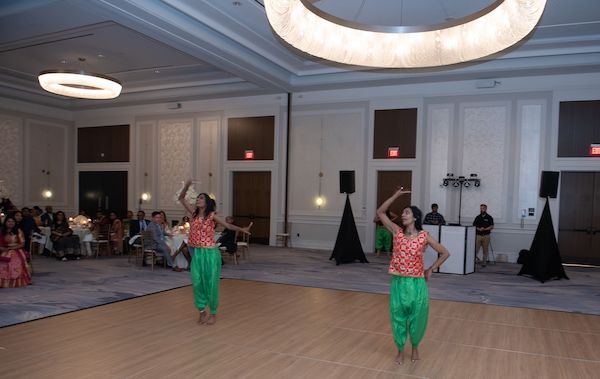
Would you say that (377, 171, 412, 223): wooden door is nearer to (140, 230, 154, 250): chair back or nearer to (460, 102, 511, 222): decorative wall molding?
(460, 102, 511, 222): decorative wall molding

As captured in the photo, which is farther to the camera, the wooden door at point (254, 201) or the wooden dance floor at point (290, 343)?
the wooden door at point (254, 201)

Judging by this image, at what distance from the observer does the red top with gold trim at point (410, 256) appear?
423cm

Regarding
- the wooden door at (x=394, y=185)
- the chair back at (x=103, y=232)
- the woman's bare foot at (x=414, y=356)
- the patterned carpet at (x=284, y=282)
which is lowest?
the patterned carpet at (x=284, y=282)

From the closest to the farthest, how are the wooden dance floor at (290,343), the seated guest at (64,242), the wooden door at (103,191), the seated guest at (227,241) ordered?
1. the wooden dance floor at (290,343)
2. the seated guest at (227,241)
3. the seated guest at (64,242)
4. the wooden door at (103,191)

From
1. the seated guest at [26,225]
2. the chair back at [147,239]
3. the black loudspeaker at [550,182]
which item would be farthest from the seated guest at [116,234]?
the black loudspeaker at [550,182]

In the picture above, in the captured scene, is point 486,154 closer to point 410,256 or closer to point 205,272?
point 410,256

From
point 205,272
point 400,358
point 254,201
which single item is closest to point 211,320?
point 205,272

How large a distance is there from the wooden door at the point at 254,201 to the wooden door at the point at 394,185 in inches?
137

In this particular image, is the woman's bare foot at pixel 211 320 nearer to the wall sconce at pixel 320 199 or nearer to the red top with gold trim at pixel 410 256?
the red top with gold trim at pixel 410 256

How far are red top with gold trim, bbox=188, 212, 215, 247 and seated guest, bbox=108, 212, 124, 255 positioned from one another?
706cm

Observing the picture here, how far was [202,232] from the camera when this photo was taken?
5.40 m

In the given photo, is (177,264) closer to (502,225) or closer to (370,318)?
(370,318)

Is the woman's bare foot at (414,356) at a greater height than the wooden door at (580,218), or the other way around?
the wooden door at (580,218)

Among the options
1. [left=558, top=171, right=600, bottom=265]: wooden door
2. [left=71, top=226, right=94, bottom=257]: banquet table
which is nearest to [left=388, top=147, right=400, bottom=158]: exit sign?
[left=558, top=171, right=600, bottom=265]: wooden door
